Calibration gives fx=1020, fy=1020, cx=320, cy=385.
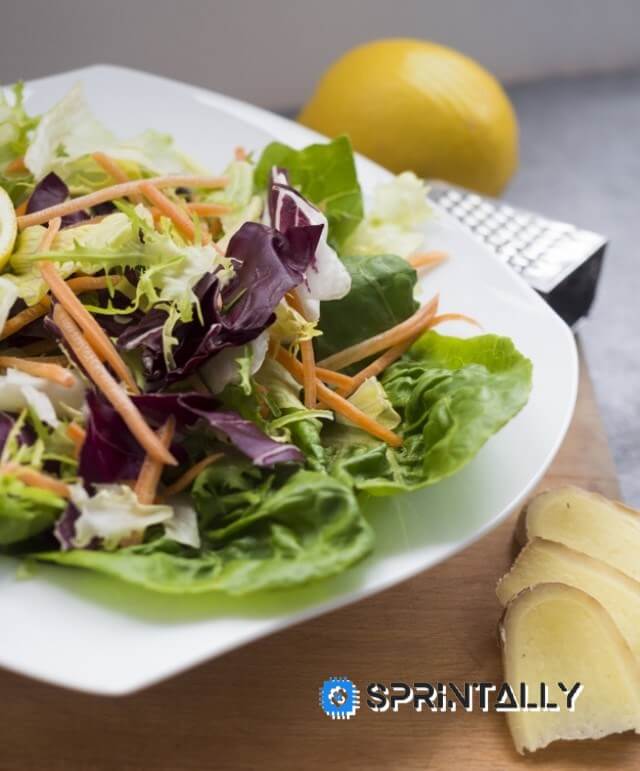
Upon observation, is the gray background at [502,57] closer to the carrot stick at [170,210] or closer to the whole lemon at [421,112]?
the whole lemon at [421,112]

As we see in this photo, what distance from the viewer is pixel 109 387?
1590 millimetres

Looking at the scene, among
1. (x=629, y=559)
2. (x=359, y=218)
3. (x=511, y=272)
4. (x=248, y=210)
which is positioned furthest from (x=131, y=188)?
(x=629, y=559)

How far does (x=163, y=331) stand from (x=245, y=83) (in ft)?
8.29

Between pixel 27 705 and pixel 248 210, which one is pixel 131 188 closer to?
pixel 248 210

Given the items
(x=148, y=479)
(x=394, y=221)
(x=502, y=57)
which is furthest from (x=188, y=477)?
(x=502, y=57)

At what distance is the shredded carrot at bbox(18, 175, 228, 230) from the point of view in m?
1.81

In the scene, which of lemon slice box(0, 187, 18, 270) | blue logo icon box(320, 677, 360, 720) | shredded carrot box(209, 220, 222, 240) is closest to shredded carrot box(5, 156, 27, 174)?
lemon slice box(0, 187, 18, 270)

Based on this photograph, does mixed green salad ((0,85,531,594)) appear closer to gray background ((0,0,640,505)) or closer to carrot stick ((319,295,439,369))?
carrot stick ((319,295,439,369))

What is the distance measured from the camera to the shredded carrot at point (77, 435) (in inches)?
61.2

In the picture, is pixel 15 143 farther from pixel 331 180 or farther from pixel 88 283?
pixel 331 180

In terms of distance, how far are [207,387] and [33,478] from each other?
344 mm

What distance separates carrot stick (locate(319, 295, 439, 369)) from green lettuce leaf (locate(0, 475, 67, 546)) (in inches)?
23.9

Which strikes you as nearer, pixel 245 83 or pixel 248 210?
pixel 248 210

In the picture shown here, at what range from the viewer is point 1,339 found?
173cm
